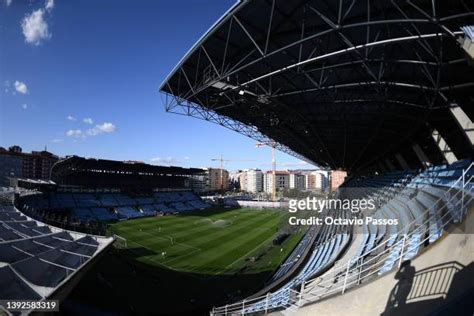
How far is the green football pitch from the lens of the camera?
82.5 ft

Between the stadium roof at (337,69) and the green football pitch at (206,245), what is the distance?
38.2ft

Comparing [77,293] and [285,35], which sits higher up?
[285,35]

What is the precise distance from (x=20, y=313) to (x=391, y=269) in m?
7.63

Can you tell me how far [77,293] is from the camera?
679 inches

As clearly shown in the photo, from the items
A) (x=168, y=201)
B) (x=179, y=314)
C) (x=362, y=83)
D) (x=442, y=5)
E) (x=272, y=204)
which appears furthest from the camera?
(x=272, y=204)

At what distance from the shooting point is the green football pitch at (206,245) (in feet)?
82.5

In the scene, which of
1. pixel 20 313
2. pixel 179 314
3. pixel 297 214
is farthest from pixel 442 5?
pixel 297 214

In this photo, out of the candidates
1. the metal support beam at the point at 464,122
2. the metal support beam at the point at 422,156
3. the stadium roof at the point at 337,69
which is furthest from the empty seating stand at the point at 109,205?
the metal support beam at the point at 464,122

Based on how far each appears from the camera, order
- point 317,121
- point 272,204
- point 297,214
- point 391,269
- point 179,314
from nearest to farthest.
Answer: point 391,269 → point 179,314 → point 317,121 → point 297,214 → point 272,204

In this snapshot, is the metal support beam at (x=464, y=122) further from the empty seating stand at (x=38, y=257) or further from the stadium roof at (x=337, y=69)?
the empty seating stand at (x=38, y=257)

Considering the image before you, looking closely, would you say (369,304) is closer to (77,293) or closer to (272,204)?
(77,293)

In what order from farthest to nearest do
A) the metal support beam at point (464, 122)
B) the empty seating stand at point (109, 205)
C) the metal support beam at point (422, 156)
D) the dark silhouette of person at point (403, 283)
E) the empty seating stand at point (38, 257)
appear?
1. the empty seating stand at point (109, 205)
2. the metal support beam at point (422, 156)
3. the metal support beam at point (464, 122)
4. the empty seating stand at point (38, 257)
5. the dark silhouette of person at point (403, 283)

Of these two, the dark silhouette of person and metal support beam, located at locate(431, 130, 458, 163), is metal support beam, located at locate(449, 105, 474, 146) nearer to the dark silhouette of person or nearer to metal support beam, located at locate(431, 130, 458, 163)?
metal support beam, located at locate(431, 130, 458, 163)

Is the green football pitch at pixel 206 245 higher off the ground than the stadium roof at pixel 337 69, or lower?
lower
